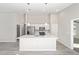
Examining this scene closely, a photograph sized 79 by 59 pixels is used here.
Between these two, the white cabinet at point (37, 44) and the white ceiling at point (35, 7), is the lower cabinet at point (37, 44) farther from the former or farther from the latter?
the white ceiling at point (35, 7)

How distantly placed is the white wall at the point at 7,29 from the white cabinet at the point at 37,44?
2716 millimetres

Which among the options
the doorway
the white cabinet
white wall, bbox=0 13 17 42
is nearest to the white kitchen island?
the white cabinet

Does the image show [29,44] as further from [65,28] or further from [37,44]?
[65,28]

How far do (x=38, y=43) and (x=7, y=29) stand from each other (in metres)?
3.45

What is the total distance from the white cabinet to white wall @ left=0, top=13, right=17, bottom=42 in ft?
8.91

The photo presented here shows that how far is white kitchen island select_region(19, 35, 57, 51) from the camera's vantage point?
214 inches

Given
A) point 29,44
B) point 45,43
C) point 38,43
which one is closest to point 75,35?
point 45,43

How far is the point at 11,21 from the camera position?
8.09 metres

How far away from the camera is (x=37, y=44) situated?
546cm

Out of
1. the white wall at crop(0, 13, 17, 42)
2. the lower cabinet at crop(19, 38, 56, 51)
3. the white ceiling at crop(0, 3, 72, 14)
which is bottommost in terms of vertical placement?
the lower cabinet at crop(19, 38, 56, 51)

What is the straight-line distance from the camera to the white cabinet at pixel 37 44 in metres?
5.43

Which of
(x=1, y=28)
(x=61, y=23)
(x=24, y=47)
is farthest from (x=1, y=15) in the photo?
(x=61, y=23)

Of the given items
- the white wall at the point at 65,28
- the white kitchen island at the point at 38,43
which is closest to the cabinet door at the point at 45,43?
the white kitchen island at the point at 38,43

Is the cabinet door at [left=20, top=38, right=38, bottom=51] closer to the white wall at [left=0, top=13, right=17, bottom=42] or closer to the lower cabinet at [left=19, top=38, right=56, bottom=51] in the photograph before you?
the lower cabinet at [left=19, top=38, right=56, bottom=51]
